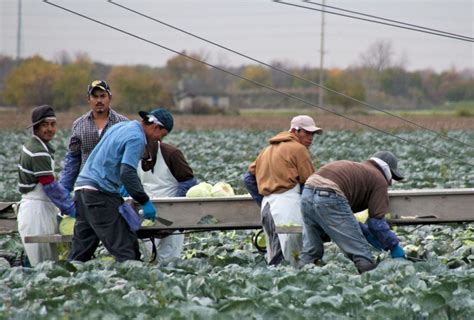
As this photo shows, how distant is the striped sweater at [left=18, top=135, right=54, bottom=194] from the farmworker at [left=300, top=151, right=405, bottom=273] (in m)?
1.95

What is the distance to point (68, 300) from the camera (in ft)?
23.8

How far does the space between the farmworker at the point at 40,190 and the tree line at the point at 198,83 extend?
42197 millimetres

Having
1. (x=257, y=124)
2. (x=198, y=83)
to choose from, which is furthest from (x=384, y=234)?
(x=198, y=83)

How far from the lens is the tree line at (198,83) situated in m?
53.4

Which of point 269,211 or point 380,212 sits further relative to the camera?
point 269,211

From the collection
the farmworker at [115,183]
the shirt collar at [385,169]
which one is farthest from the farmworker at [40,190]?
the shirt collar at [385,169]

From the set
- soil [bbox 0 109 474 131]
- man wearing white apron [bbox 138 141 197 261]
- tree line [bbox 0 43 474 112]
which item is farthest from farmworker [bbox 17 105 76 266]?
tree line [bbox 0 43 474 112]

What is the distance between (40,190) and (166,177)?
112cm

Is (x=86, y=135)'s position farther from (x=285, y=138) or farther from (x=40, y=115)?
(x=285, y=138)

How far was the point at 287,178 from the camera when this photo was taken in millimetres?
9273

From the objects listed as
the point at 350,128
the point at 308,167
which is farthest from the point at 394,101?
the point at 308,167

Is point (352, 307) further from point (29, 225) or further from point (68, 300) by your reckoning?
point (29, 225)

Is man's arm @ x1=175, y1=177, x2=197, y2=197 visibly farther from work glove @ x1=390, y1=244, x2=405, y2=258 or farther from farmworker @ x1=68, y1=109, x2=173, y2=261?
work glove @ x1=390, y1=244, x2=405, y2=258

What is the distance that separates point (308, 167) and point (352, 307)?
7.86 feet
